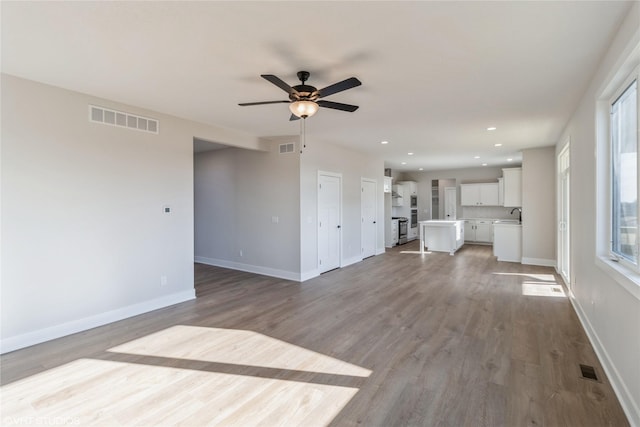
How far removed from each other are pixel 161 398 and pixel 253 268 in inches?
159

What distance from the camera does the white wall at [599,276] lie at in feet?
6.49

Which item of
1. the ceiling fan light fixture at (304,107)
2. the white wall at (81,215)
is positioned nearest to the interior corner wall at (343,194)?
the white wall at (81,215)

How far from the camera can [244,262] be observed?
638 cm

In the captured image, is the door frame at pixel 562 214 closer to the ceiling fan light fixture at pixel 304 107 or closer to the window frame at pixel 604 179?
the window frame at pixel 604 179

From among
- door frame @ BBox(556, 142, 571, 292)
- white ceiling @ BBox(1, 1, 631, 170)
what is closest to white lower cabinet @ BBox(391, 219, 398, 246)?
door frame @ BBox(556, 142, 571, 292)

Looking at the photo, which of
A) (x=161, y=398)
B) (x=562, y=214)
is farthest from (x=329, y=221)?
(x=161, y=398)

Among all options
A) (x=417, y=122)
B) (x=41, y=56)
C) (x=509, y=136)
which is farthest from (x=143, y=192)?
(x=509, y=136)

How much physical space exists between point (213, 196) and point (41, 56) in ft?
14.4

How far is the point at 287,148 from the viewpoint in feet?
18.8

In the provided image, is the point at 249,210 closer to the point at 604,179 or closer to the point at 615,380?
the point at 604,179

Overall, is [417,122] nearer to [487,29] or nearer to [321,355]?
[487,29]

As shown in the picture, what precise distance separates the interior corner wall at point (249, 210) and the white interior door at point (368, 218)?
8.22 feet

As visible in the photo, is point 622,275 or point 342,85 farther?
point 342,85

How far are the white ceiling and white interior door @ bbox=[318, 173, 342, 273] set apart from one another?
2.21 meters
